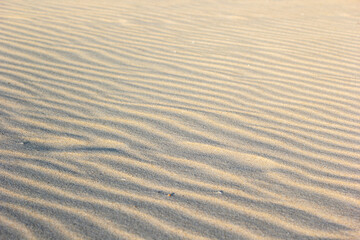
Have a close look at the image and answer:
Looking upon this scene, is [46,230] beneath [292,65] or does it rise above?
beneath

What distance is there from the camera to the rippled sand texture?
2090 millimetres

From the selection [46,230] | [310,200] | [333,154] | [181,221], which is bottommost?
[46,230]

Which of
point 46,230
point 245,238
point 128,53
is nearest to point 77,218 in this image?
point 46,230

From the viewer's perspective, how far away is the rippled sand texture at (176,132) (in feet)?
6.86

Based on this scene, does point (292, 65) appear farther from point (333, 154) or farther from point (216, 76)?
point (333, 154)

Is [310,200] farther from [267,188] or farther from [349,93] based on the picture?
[349,93]

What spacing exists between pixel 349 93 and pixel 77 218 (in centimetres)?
295

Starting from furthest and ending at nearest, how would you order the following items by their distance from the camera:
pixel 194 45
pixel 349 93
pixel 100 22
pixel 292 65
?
pixel 100 22
pixel 194 45
pixel 292 65
pixel 349 93

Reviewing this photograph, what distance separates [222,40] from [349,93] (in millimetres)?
1921

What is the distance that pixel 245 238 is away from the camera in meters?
1.98

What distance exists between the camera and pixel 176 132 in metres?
2.92

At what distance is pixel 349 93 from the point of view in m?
3.76

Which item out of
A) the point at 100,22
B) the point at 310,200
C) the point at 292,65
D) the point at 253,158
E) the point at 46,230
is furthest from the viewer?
the point at 100,22

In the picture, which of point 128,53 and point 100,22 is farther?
A: point 100,22
